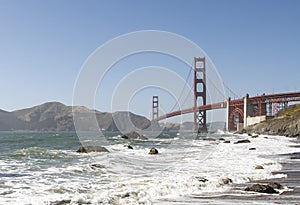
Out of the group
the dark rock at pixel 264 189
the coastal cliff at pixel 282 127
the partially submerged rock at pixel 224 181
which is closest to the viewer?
the dark rock at pixel 264 189

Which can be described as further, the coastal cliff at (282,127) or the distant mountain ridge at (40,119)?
the distant mountain ridge at (40,119)

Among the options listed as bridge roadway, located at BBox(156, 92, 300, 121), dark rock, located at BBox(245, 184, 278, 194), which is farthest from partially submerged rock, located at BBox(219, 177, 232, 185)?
bridge roadway, located at BBox(156, 92, 300, 121)

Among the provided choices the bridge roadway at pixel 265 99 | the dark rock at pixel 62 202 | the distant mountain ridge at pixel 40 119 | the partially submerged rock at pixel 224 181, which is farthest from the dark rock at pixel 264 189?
the distant mountain ridge at pixel 40 119

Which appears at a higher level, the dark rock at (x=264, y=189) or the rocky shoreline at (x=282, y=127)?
the rocky shoreline at (x=282, y=127)

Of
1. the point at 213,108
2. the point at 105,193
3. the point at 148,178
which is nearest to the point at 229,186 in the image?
the point at 148,178

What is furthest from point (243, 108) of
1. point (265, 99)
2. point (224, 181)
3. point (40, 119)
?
point (40, 119)

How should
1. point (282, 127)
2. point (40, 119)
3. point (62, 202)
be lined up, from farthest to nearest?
1. point (40, 119)
2. point (282, 127)
3. point (62, 202)

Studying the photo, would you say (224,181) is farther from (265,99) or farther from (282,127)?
(265,99)

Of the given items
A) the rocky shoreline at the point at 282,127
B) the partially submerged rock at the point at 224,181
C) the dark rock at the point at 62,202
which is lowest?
the dark rock at the point at 62,202

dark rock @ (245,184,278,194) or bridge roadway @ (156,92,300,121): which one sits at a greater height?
bridge roadway @ (156,92,300,121)

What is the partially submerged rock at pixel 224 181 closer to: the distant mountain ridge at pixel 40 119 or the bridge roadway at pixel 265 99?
the bridge roadway at pixel 265 99

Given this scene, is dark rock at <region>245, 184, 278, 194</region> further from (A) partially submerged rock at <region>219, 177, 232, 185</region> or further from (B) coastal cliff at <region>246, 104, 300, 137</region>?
(B) coastal cliff at <region>246, 104, 300, 137</region>
